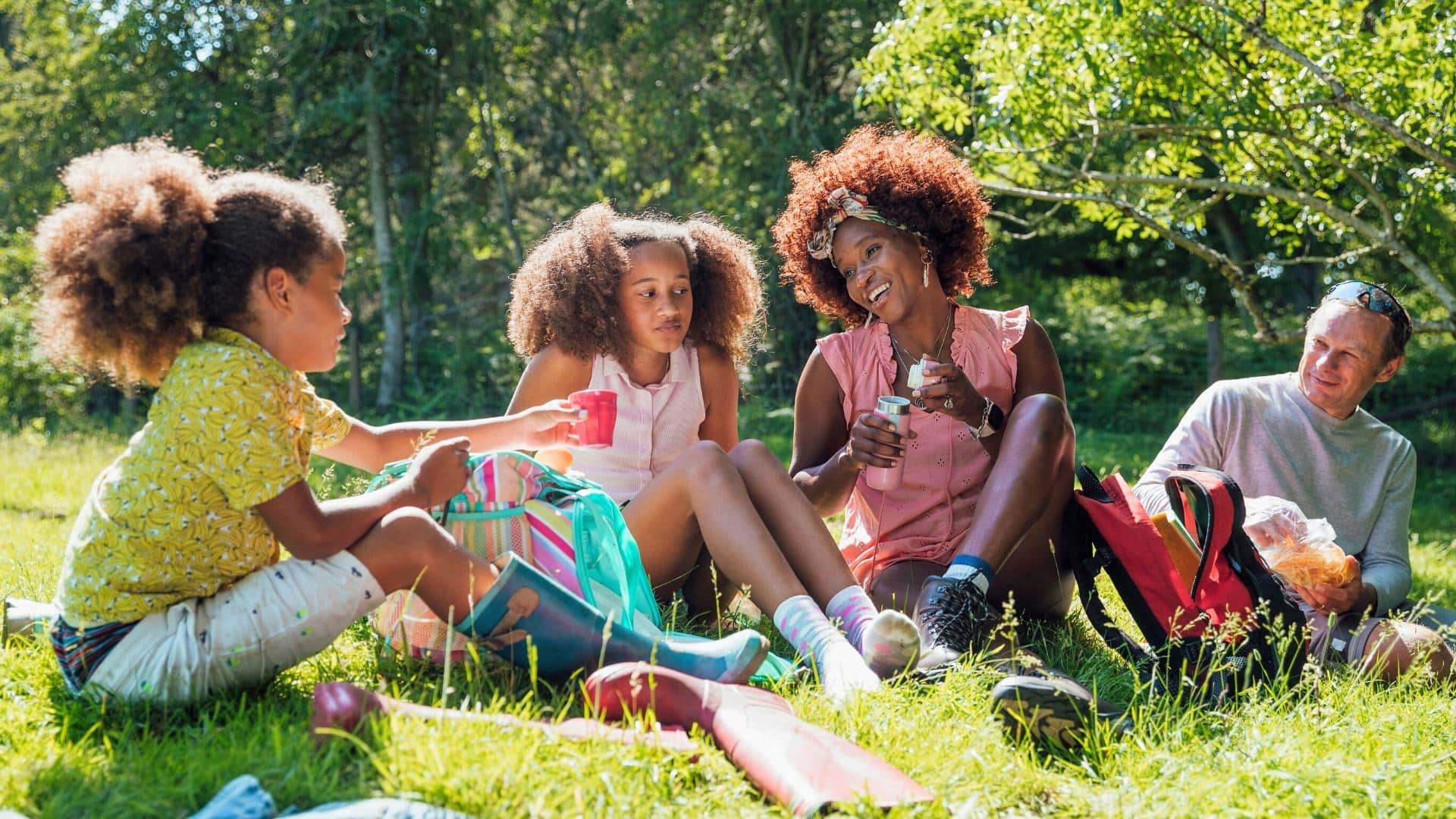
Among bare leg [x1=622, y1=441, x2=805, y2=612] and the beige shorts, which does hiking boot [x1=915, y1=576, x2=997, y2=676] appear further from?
the beige shorts

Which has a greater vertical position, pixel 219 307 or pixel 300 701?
pixel 219 307

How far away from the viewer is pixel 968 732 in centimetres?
235

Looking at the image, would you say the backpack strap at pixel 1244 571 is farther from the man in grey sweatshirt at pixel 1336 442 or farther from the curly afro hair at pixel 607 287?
the curly afro hair at pixel 607 287

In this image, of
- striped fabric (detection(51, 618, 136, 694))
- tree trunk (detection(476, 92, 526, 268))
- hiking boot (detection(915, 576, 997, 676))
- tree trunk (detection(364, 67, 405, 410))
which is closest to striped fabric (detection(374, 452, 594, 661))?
striped fabric (detection(51, 618, 136, 694))

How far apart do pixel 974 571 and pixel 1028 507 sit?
0.85 feet

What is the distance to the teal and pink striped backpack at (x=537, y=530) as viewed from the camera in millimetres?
2789

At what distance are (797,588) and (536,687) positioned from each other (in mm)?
697

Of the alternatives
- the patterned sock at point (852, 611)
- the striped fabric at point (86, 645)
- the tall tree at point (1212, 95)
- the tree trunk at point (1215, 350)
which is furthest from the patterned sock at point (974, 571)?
the tree trunk at point (1215, 350)

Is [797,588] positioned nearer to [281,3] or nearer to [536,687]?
[536,687]

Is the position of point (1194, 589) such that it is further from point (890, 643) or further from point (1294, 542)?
point (890, 643)

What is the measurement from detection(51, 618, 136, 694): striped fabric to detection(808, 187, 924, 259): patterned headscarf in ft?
7.49

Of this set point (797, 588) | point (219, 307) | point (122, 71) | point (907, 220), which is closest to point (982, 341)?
point (907, 220)

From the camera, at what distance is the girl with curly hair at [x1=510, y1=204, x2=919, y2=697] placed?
2.99 meters

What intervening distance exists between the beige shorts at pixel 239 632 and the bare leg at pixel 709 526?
0.89m
